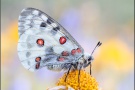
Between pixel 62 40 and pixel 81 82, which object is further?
pixel 62 40

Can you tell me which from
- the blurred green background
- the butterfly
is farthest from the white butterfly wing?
the blurred green background

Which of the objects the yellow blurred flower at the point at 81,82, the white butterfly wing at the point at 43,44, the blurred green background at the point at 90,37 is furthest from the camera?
the blurred green background at the point at 90,37

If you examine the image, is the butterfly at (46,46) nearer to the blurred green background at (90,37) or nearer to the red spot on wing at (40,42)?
A: the red spot on wing at (40,42)

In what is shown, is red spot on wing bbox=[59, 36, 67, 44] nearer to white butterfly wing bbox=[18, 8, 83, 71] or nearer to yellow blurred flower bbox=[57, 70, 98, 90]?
white butterfly wing bbox=[18, 8, 83, 71]

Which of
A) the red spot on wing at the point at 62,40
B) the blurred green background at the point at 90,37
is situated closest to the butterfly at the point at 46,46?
the red spot on wing at the point at 62,40

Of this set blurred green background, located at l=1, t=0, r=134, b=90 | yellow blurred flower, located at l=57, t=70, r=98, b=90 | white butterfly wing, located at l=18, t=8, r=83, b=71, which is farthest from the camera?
blurred green background, located at l=1, t=0, r=134, b=90

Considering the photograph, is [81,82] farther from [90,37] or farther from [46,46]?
[90,37]

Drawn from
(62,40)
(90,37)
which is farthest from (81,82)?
(90,37)
